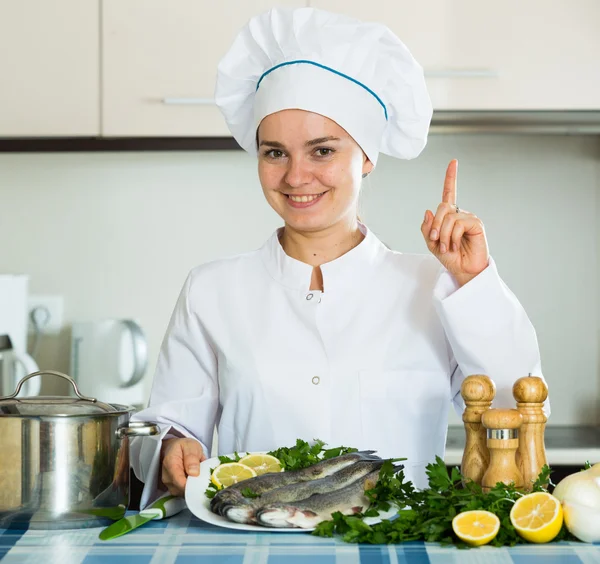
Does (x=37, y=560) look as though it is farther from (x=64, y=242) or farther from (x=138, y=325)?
(x=64, y=242)

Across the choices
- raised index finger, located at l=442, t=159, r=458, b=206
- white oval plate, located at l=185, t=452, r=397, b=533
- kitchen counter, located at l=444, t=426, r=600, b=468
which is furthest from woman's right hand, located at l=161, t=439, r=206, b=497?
kitchen counter, located at l=444, t=426, r=600, b=468

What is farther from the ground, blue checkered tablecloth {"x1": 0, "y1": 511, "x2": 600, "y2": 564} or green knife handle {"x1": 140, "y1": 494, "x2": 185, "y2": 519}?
green knife handle {"x1": 140, "y1": 494, "x2": 185, "y2": 519}

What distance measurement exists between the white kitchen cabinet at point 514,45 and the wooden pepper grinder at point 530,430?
1.37m

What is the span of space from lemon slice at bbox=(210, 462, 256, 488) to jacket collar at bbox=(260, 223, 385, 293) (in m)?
0.48

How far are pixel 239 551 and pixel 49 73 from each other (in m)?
1.71

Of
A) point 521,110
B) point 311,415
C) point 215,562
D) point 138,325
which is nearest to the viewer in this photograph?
point 215,562

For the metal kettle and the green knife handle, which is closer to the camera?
the green knife handle

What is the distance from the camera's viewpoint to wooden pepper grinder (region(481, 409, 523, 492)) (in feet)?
3.08

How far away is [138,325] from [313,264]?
1104mm

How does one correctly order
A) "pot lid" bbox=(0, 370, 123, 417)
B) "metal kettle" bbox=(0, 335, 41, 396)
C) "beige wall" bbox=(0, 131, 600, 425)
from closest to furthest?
"pot lid" bbox=(0, 370, 123, 417), "metal kettle" bbox=(0, 335, 41, 396), "beige wall" bbox=(0, 131, 600, 425)

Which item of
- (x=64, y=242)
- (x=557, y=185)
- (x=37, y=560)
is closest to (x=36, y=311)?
(x=64, y=242)

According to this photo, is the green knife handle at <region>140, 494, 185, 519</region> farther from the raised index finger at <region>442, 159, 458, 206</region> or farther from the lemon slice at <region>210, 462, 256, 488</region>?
the raised index finger at <region>442, 159, 458, 206</region>

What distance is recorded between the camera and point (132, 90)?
224 centimetres

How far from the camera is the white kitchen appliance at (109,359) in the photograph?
242cm
